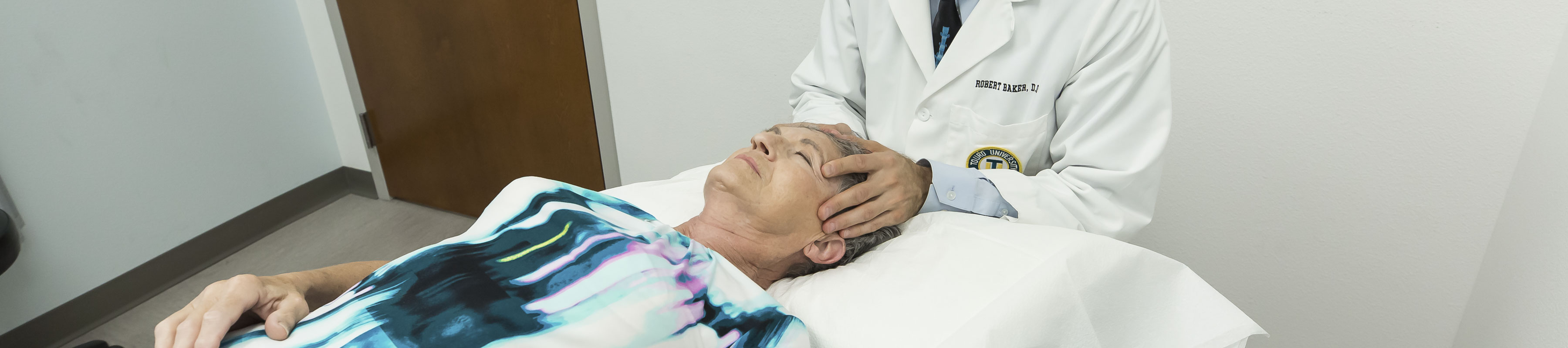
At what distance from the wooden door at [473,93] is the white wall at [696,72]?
0.12m

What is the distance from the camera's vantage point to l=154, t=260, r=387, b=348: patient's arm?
76 cm

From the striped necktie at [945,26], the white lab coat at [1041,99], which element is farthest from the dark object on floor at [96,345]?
the striped necktie at [945,26]

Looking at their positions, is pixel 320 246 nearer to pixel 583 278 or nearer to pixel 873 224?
pixel 583 278

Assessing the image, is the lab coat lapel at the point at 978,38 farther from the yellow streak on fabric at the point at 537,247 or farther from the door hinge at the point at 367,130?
the door hinge at the point at 367,130

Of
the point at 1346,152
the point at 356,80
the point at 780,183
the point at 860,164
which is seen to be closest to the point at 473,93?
the point at 356,80

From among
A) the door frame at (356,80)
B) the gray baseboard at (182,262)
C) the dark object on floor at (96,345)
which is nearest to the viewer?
the dark object on floor at (96,345)

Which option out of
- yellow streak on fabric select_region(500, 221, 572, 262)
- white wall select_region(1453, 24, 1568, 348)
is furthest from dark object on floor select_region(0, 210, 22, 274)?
white wall select_region(1453, 24, 1568, 348)

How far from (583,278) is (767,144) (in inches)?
13.8

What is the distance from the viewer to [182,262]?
2363mm

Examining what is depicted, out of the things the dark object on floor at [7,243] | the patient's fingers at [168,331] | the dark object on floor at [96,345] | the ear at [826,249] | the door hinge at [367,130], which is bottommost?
the dark object on floor at [96,345]

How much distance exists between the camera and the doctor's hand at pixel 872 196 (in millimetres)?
1008

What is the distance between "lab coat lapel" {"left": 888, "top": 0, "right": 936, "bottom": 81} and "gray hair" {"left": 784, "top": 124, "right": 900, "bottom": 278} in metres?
0.18

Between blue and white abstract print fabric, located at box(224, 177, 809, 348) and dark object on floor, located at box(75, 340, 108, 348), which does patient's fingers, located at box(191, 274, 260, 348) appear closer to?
blue and white abstract print fabric, located at box(224, 177, 809, 348)

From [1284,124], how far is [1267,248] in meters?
0.29
